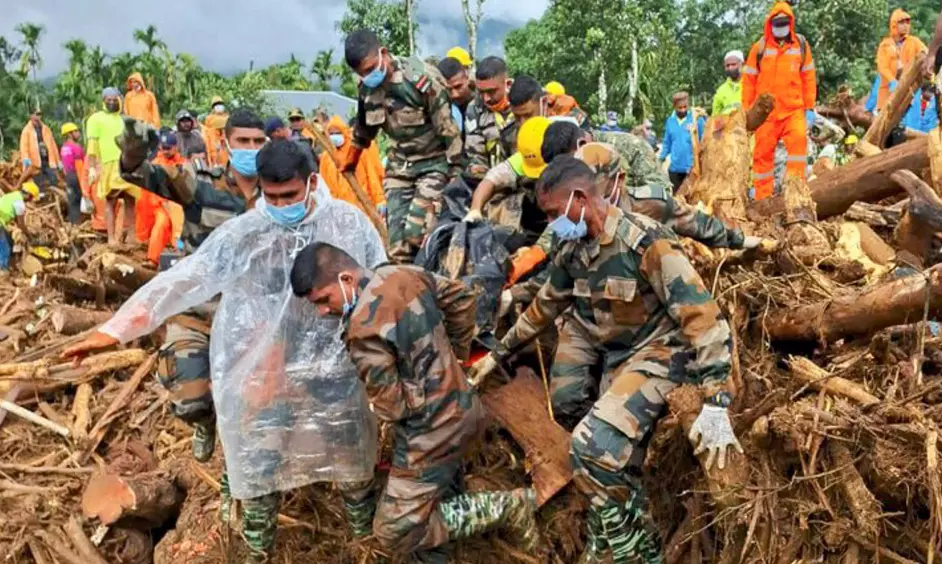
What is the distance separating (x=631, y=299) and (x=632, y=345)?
10.4 inches

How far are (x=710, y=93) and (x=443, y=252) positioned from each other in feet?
82.3

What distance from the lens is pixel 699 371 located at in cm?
334

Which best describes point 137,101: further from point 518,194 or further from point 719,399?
point 719,399

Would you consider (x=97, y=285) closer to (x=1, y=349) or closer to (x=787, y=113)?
(x=1, y=349)

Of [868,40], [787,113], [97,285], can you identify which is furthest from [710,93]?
[97,285]

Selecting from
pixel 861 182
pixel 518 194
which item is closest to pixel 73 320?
pixel 518 194

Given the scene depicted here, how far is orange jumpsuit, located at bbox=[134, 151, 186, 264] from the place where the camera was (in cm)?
823

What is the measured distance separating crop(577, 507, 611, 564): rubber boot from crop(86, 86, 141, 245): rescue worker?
7.24 m

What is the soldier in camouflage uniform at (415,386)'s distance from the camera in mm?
3416

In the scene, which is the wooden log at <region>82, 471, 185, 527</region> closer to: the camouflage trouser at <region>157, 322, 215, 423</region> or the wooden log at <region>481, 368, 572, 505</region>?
the camouflage trouser at <region>157, 322, 215, 423</region>

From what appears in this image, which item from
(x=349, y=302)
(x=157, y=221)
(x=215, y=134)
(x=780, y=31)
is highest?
(x=780, y=31)

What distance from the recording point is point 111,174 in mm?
9539

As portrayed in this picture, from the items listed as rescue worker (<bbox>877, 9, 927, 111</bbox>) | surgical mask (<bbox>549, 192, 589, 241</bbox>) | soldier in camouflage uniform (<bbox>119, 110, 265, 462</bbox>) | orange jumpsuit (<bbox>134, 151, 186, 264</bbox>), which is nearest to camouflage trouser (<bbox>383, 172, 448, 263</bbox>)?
soldier in camouflage uniform (<bbox>119, 110, 265, 462</bbox>)

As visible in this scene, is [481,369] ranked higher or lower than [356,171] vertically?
lower
